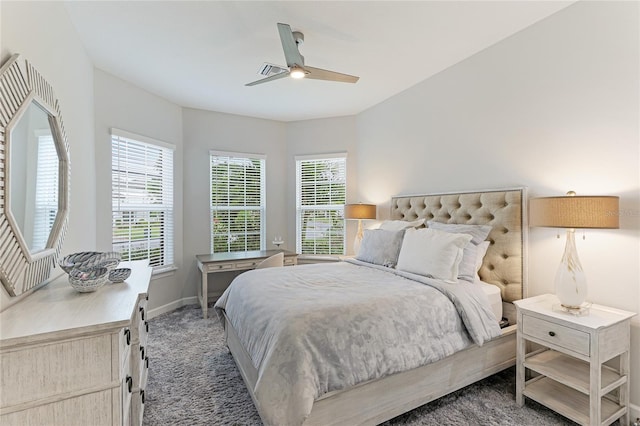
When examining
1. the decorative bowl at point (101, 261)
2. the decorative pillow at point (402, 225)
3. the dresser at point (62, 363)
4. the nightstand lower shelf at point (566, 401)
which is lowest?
the nightstand lower shelf at point (566, 401)

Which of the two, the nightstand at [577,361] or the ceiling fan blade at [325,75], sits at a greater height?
the ceiling fan blade at [325,75]

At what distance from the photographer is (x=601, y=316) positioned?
1.79 metres

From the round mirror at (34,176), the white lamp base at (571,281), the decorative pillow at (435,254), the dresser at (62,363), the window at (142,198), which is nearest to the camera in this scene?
the dresser at (62,363)

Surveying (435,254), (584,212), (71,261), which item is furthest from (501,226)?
(71,261)

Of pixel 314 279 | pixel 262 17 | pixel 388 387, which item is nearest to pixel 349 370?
pixel 388 387

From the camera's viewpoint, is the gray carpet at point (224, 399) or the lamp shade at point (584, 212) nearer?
the lamp shade at point (584, 212)

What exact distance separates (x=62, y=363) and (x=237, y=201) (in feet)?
11.9

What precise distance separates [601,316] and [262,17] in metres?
3.09

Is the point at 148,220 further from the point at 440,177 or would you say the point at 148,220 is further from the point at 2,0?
the point at 440,177

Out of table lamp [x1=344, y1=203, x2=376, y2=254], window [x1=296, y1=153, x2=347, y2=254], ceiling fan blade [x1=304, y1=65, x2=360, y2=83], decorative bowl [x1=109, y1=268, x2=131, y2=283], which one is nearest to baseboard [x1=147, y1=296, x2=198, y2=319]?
window [x1=296, y1=153, x2=347, y2=254]

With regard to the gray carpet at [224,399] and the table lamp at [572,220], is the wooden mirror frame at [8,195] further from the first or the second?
the table lamp at [572,220]

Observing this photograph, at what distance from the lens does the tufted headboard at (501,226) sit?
2434 mm

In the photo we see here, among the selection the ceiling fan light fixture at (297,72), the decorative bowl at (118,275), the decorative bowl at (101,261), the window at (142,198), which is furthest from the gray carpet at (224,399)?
the ceiling fan light fixture at (297,72)

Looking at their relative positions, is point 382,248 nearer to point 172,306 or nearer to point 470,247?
point 470,247
